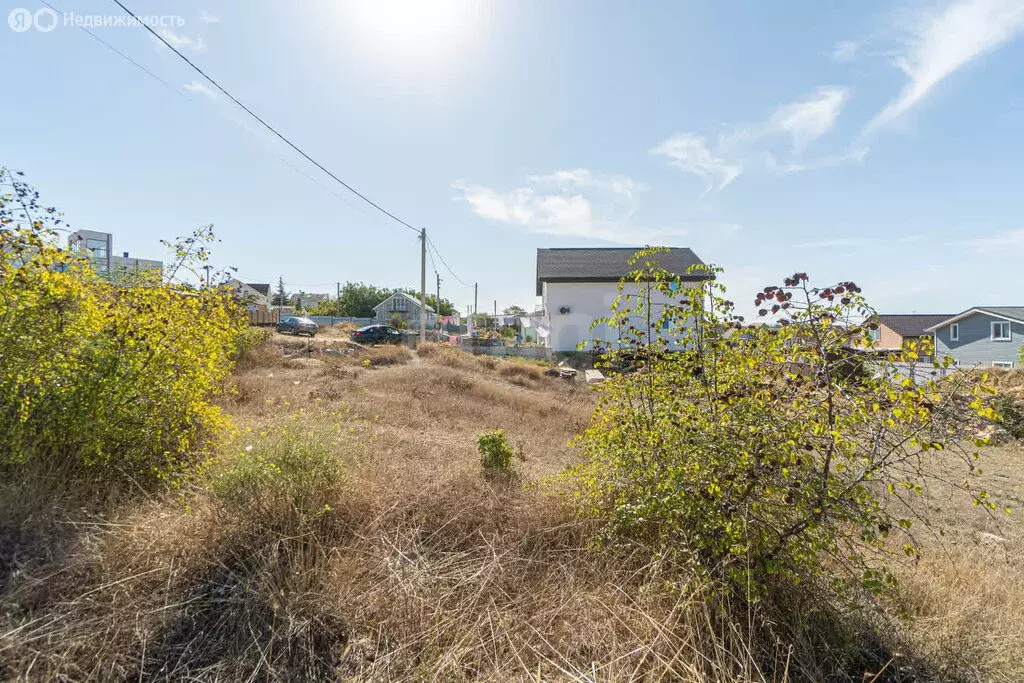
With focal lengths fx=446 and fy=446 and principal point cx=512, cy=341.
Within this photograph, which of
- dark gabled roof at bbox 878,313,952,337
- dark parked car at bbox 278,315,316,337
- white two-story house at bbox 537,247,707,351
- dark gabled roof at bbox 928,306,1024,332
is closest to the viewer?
white two-story house at bbox 537,247,707,351

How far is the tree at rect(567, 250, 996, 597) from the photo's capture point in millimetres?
2068

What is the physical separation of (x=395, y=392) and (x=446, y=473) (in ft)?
16.6

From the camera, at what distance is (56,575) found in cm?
245

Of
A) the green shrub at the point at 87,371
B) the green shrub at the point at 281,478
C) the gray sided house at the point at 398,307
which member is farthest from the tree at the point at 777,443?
the gray sided house at the point at 398,307

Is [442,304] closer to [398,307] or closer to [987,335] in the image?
[398,307]

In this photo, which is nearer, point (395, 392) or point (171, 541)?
point (171, 541)

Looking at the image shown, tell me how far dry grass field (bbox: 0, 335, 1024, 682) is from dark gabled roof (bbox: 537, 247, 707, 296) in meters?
18.8

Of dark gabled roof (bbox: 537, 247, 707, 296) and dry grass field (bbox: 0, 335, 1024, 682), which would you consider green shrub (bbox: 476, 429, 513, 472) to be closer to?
dry grass field (bbox: 0, 335, 1024, 682)

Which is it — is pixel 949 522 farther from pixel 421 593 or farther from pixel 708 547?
pixel 421 593

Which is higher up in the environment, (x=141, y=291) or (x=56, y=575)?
(x=141, y=291)

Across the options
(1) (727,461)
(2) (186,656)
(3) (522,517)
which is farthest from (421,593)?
(1) (727,461)

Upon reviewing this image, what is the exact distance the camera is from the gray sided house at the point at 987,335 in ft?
77.8

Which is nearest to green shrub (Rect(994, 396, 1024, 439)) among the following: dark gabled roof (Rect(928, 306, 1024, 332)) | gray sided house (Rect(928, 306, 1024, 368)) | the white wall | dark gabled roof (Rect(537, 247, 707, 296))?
dark gabled roof (Rect(537, 247, 707, 296))

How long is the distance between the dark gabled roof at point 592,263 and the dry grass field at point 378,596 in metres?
18.8
